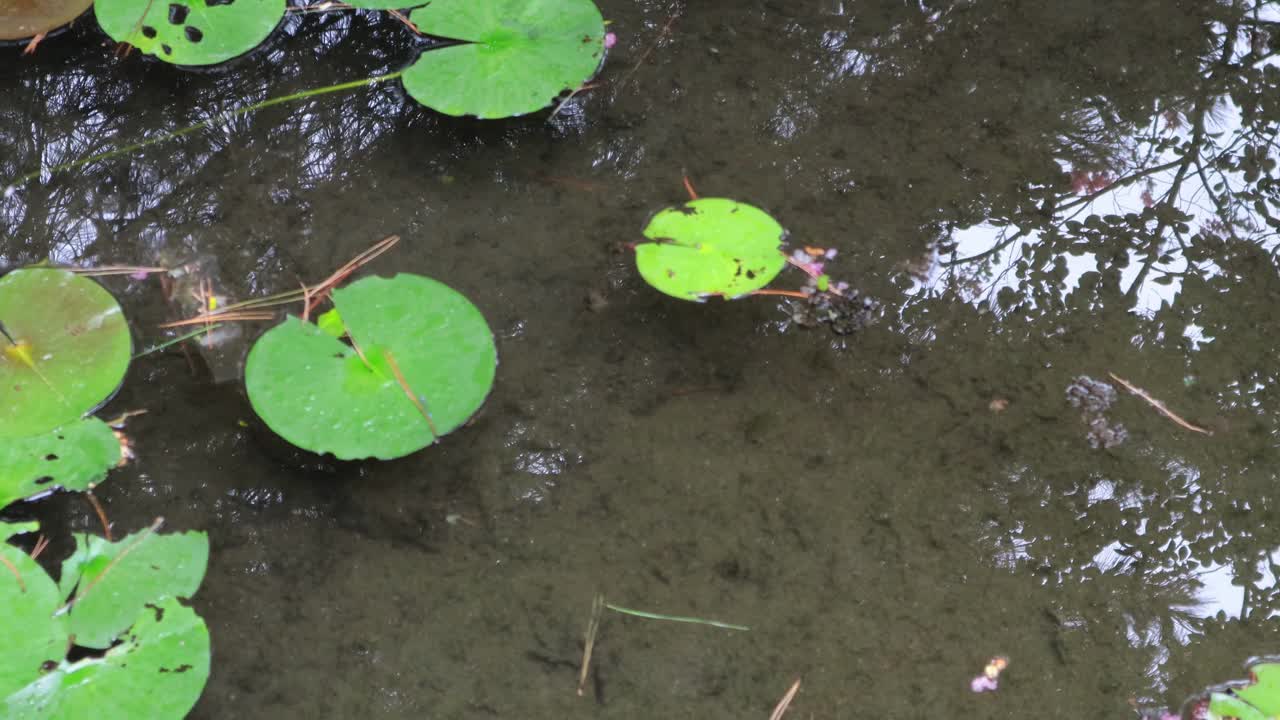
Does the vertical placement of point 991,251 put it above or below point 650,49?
above

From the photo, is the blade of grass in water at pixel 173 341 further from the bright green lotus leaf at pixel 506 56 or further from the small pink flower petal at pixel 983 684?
the small pink flower petal at pixel 983 684

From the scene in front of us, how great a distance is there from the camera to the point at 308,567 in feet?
5.78

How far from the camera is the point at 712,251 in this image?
1.85 m

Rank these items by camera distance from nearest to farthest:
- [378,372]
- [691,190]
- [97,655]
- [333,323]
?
[97,655], [378,372], [333,323], [691,190]

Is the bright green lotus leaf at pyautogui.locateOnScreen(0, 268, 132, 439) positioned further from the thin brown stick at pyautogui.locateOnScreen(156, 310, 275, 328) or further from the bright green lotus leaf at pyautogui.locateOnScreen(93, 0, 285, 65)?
the bright green lotus leaf at pyautogui.locateOnScreen(93, 0, 285, 65)

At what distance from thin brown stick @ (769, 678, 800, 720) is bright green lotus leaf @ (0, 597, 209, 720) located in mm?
1045

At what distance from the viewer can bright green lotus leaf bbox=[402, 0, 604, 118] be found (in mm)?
2006

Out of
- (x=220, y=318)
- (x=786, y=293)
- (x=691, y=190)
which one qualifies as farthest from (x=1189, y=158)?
(x=220, y=318)

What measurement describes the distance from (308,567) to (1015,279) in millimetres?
1669

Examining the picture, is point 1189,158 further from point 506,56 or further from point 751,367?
point 506,56

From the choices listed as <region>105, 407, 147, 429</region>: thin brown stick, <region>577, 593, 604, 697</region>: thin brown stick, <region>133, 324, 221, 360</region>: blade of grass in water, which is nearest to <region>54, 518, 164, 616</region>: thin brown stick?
<region>105, 407, 147, 429</region>: thin brown stick

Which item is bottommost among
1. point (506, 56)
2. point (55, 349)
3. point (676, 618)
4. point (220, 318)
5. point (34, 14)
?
point (55, 349)

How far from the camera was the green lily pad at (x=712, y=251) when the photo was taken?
183 cm

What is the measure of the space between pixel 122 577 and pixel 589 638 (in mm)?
885
